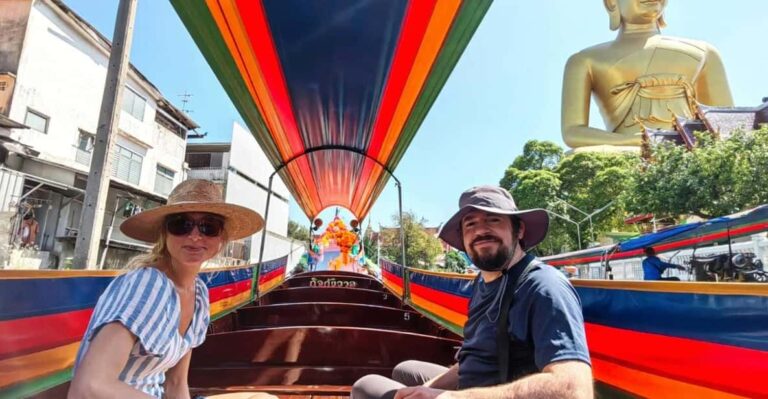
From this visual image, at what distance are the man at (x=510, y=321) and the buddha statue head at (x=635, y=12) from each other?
29.3m

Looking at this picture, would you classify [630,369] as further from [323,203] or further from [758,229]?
[758,229]

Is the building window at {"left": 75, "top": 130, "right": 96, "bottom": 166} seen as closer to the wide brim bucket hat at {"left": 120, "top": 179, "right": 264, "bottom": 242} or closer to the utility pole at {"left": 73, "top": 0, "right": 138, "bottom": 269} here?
the utility pole at {"left": 73, "top": 0, "right": 138, "bottom": 269}

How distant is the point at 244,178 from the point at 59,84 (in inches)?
452

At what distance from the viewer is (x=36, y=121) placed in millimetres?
12492

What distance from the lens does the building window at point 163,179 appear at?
18.9 m

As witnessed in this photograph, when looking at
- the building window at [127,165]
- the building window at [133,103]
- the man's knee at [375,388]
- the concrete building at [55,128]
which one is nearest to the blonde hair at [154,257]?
the man's knee at [375,388]

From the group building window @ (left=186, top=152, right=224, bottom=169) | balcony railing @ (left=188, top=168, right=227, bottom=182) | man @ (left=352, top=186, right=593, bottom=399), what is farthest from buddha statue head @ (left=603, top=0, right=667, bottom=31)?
man @ (left=352, top=186, right=593, bottom=399)

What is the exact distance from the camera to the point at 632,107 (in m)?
24.2

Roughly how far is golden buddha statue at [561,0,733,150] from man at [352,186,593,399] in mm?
25940

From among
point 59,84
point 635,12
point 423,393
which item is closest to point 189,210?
point 423,393

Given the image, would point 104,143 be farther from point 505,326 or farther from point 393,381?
point 505,326

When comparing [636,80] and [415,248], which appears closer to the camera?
[636,80]

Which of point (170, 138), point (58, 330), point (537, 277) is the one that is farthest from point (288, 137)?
point (170, 138)

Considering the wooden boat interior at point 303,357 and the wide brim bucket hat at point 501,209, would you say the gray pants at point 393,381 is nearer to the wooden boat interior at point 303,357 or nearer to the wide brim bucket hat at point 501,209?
the wooden boat interior at point 303,357
